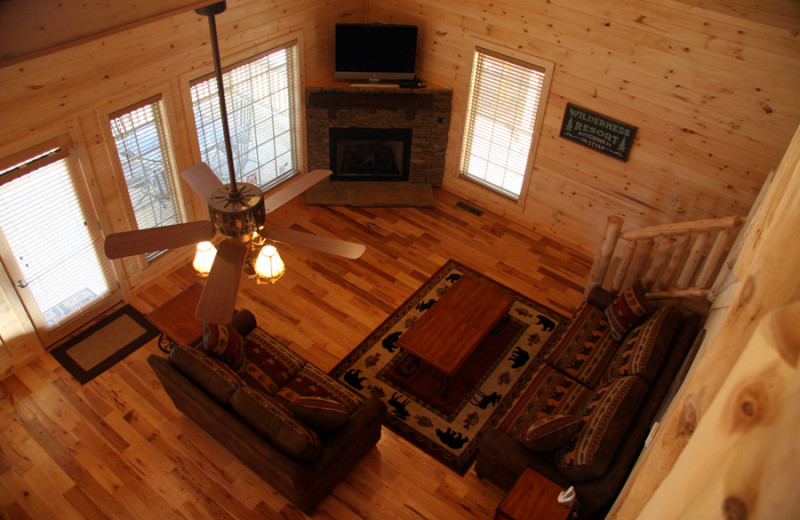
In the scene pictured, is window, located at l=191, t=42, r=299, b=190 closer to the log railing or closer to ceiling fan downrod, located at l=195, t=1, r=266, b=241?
ceiling fan downrod, located at l=195, t=1, r=266, b=241

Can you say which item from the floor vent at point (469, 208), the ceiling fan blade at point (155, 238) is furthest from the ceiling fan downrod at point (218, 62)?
the floor vent at point (469, 208)

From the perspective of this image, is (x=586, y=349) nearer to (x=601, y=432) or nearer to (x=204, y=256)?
Result: (x=601, y=432)

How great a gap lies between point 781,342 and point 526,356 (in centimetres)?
568

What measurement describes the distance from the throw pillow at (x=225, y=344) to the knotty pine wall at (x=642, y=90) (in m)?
4.07

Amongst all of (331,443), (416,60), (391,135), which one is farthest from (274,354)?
(416,60)

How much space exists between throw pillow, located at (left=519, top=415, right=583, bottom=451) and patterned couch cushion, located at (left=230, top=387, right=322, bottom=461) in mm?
1550

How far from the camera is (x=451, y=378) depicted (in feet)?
18.8

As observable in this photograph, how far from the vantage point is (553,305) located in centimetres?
654

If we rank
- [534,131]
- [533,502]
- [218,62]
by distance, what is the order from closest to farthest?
[218,62] → [533,502] → [534,131]

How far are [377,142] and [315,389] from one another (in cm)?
387

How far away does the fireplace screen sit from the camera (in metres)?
7.62

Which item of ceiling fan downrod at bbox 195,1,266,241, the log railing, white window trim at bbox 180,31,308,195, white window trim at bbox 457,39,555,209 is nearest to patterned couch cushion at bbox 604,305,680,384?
the log railing

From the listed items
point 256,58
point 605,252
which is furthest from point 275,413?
point 256,58

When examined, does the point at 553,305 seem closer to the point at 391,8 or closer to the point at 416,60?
the point at 416,60
